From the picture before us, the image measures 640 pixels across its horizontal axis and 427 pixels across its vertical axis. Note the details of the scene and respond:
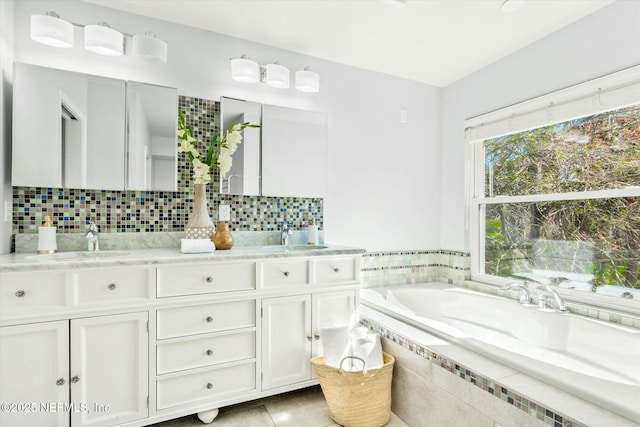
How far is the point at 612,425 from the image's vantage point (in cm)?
109

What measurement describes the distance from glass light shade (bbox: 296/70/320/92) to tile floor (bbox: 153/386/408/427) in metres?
2.09

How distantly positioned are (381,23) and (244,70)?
0.95 metres

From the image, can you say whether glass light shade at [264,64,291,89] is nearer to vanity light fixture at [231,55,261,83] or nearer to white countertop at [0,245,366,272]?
vanity light fixture at [231,55,261,83]

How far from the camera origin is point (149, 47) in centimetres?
209

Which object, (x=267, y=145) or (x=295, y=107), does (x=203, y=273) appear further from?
(x=295, y=107)

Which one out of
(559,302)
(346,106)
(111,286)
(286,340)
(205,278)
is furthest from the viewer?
(346,106)

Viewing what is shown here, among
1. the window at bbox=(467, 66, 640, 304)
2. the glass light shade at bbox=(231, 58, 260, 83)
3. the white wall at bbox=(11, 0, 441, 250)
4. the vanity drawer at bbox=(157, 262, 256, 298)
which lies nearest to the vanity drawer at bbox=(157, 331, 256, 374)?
the vanity drawer at bbox=(157, 262, 256, 298)

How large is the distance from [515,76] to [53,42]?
3014mm

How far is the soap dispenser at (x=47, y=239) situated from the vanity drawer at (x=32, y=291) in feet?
1.28

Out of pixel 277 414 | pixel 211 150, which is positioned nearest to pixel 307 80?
pixel 211 150

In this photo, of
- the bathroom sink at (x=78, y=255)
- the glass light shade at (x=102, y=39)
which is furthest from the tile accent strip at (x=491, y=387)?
the glass light shade at (x=102, y=39)

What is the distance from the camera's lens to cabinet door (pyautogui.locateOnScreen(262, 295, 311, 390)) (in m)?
2.02

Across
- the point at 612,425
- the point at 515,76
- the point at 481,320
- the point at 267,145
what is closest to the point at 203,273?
the point at 267,145

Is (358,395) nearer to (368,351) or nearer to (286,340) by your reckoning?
(368,351)
